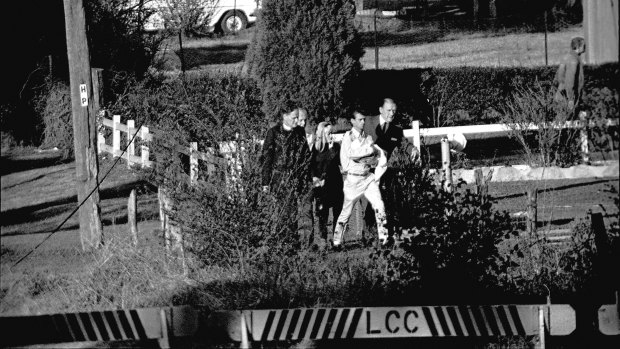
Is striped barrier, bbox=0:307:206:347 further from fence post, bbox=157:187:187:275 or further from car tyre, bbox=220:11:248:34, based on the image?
car tyre, bbox=220:11:248:34

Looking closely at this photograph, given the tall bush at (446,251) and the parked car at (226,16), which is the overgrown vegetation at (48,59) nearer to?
the parked car at (226,16)

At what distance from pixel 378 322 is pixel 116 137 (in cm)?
1448

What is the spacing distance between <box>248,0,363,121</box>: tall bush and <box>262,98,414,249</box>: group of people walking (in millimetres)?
6982

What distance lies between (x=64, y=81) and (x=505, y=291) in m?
15.1

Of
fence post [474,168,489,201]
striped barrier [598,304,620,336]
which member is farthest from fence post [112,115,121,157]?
striped barrier [598,304,620,336]

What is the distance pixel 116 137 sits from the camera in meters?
20.7

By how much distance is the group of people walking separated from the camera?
400 inches

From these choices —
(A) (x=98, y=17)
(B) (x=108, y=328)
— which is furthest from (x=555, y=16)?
(B) (x=108, y=328)

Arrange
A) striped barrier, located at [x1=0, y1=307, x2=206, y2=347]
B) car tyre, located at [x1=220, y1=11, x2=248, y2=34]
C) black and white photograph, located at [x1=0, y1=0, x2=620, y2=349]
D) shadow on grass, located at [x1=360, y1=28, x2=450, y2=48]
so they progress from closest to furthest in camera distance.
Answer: striped barrier, located at [x1=0, y1=307, x2=206, y2=347], black and white photograph, located at [x1=0, y1=0, x2=620, y2=349], shadow on grass, located at [x1=360, y1=28, x2=450, y2=48], car tyre, located at [x1=220, y1=11, x2=248, y2=34]

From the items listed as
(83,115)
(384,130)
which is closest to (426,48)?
(83,115)

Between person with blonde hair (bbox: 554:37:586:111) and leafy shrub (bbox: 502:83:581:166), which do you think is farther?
leafy shrub (bbox: 502:83:581:166)

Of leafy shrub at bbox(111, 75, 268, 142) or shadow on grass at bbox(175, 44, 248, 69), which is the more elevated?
shadow on grass at bbox(175, 44, 248, 69)

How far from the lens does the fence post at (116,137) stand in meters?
20.6

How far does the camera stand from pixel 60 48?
74.4 feet
